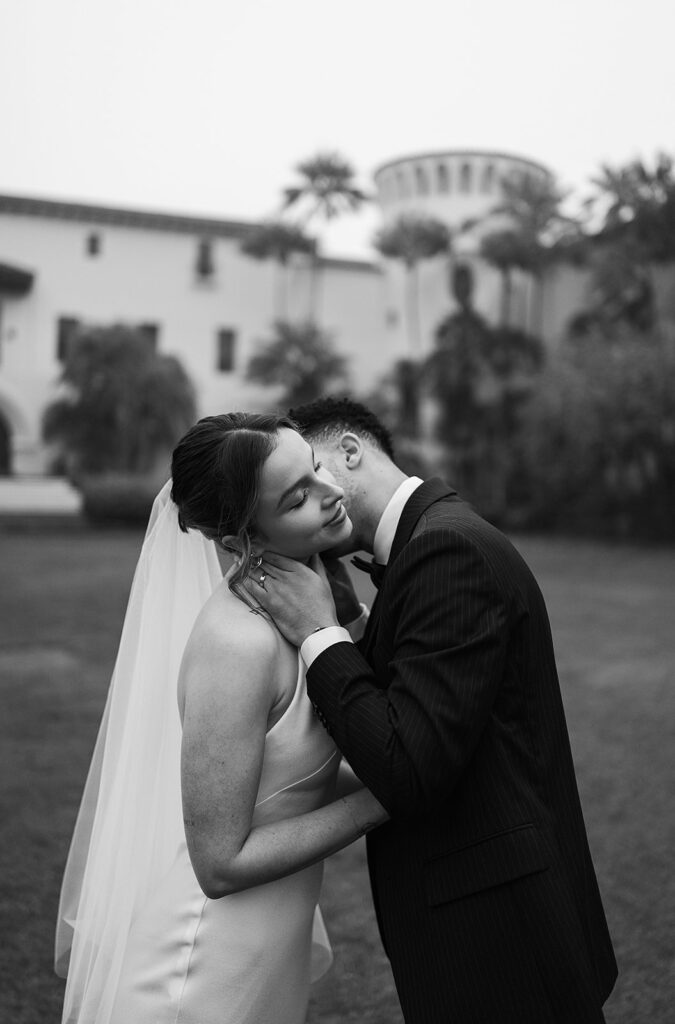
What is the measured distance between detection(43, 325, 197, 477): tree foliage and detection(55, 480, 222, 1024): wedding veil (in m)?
28.3

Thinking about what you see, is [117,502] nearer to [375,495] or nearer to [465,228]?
[465,228]

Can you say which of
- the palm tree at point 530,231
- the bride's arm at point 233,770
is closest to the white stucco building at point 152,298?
the palm tree at point 530,231

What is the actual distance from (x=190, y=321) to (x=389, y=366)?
7704mm

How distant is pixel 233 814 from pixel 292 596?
467 millimetres

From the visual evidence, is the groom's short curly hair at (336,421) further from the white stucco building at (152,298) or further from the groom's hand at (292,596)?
the white stucco building at (152,298)

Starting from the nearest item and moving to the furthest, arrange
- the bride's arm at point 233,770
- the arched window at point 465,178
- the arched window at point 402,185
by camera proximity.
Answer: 1. the bride's arm at point 233,770
2. the arched window at point 465,178
3. the arched window at point 402,185

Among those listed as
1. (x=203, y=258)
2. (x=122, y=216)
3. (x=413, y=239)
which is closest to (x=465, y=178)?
(x=413, y=239)

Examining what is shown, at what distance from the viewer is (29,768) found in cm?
721

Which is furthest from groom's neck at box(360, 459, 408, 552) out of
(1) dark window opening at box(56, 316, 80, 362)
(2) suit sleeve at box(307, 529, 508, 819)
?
(1) dark window opening at box(56, 316, 80, 362)

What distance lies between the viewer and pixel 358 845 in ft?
20.1

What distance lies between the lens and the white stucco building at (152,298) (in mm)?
33812

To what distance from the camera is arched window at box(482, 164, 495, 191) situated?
35.1 m

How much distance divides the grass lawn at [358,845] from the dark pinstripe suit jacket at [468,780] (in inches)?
92.0

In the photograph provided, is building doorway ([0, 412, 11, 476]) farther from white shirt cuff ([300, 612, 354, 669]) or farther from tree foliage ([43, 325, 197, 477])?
white shirt cuff ([300, 612, 354, 669])
